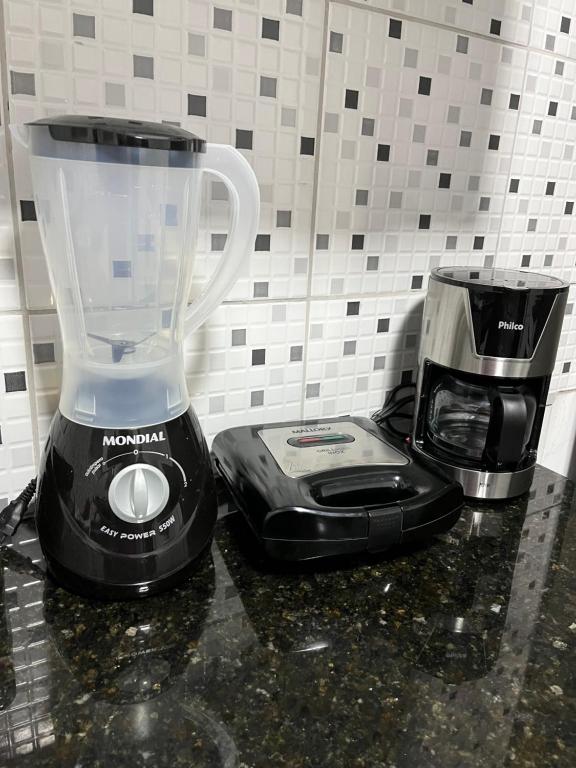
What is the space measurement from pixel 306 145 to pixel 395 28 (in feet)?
0.60

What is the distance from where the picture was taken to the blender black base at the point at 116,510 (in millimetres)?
548

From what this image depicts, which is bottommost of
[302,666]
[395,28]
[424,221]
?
[302,666]

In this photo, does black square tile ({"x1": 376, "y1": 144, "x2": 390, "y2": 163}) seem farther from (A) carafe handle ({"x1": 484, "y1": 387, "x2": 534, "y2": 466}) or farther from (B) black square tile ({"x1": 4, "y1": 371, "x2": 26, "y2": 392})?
(B) black square tile ({"x1": 4, "y1": 371, "x2": 26, "y2": 392})

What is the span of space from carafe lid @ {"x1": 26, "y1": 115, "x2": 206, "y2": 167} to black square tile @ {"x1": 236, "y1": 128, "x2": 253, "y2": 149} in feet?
0.64

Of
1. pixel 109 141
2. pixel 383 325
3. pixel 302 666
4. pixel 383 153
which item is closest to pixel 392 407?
pixel 383 325

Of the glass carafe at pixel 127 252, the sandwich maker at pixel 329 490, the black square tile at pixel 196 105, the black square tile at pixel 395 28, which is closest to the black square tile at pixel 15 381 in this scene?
the glass carafe at pixel 127 252

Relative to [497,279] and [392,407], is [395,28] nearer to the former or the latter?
[497,279]

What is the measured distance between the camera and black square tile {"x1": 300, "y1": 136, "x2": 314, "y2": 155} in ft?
2.47

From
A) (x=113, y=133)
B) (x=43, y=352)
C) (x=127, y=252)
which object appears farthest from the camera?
(x=43, y=352)

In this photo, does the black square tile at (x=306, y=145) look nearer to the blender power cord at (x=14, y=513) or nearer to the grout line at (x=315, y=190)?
the grout line at (x=315, y=190)

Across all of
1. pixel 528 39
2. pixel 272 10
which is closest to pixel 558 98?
pixel 528 39

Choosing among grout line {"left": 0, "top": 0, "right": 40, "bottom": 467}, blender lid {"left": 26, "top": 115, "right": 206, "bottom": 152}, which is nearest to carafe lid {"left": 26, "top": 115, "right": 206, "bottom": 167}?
blender lid {"left": 26, "top": 115, "right": 206, "bottom": 152}

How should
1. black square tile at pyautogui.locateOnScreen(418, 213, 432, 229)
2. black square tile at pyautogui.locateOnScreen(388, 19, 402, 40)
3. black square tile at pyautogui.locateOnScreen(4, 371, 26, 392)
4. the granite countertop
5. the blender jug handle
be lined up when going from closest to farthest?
the granite countertop < the blender jug handle < black square tile at pyautogui.locateOnScreen(4, 371, 26, 392) < black square tile at pyautogui.locateOnScreen(388, 19, 402, 40) < black square tile at pyautogui.locateOnScreen(418, 213, 432, 229)

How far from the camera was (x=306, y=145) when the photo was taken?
2.48 feet
